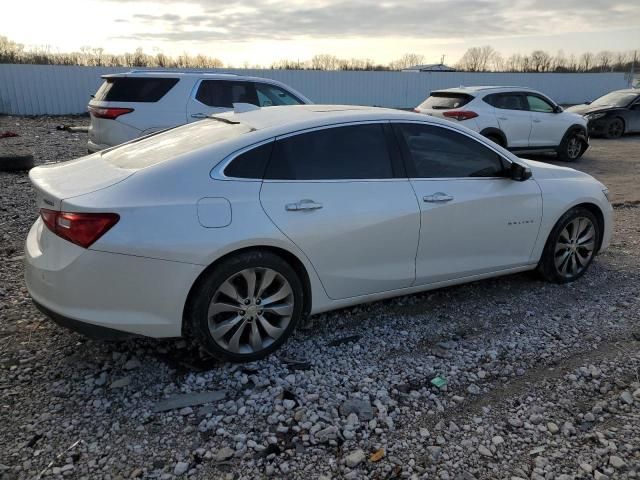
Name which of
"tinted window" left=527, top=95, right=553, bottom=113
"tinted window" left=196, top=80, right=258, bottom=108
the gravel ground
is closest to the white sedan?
the gravel ground

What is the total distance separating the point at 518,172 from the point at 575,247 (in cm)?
112

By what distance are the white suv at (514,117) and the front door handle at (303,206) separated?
8.45 metres

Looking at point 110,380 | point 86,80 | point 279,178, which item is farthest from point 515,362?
point 86,80

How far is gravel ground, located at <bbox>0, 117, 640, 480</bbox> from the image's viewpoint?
2699 millimetres

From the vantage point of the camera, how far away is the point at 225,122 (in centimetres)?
413

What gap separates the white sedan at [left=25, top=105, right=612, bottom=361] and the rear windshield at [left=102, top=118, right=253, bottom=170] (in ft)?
0.07

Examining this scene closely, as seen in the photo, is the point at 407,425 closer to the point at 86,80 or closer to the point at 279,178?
the point at 279,178

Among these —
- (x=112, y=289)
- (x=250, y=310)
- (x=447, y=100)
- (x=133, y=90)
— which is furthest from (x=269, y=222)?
(x=447, y=100)

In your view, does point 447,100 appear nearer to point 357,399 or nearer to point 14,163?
point 14,163

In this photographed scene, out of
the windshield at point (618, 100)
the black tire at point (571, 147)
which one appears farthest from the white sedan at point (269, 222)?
the windshield at point (618, 100)

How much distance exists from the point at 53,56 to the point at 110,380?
108ft

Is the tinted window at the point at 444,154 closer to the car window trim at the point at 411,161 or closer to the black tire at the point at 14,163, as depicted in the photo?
the car window trim at the point at 411,161

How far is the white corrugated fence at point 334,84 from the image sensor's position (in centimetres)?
2245

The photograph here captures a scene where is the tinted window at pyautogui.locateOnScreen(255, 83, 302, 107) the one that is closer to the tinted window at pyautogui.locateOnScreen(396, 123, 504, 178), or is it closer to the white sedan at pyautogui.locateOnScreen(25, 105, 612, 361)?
the white sedan at pyautogui.locateOnScreen(25, 105, 612, 361)
